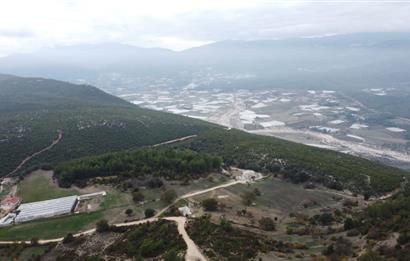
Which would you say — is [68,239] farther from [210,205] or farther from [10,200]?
[10,200]

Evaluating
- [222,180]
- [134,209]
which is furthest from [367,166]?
[134,209]

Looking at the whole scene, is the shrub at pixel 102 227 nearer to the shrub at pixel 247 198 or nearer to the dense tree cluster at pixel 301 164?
the shrub at pixel 247 198

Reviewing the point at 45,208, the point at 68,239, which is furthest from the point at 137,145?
the point at 68,239

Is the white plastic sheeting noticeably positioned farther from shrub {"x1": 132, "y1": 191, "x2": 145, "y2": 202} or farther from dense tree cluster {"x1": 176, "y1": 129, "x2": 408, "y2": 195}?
dense tree cluster {"x1": 176, "y1": 129, "x2": 408, "y2": 195}

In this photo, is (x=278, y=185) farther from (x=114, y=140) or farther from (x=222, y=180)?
(x=114, y=140)

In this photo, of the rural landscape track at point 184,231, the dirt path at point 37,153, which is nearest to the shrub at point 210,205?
the rural landscape track at point 184,231

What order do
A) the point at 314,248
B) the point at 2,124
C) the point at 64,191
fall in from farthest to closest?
1. the point at 2,124
2. the point at 64,191
3. the point at 314,248
